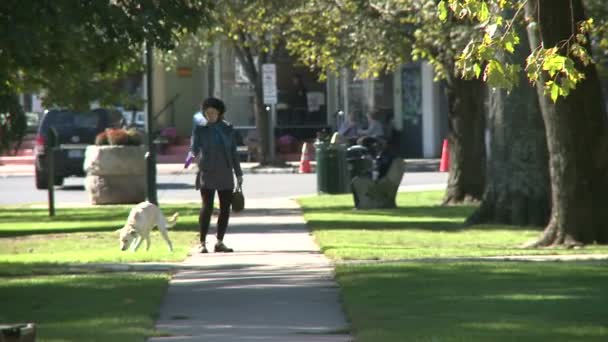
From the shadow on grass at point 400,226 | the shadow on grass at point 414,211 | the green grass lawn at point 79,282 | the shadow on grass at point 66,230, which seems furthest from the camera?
the shadow on grass at point 414,211

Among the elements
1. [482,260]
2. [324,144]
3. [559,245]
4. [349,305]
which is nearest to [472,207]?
[324,144]

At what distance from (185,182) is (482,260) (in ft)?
67.0

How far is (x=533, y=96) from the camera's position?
1989 centimetres

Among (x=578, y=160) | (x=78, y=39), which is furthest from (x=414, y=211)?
(x=78, y=39)

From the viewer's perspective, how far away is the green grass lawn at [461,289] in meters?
9.85

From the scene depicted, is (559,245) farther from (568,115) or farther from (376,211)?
(376,211)

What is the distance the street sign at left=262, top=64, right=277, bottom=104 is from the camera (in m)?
38.1

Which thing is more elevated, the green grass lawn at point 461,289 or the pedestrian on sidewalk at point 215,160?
the pedestrian on sidewalk at point 215,160

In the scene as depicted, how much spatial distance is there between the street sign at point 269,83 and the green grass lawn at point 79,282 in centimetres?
1583

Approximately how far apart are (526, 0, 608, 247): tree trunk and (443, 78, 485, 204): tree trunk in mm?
8984

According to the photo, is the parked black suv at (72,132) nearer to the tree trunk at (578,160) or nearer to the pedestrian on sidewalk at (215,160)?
the pedestrian on sidewalk at (215,160)

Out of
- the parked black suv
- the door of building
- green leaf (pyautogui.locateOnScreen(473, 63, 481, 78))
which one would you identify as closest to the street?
the parked black suv

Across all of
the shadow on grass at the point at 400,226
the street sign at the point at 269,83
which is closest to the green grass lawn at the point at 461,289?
the shadow on grass at the point at 400,226

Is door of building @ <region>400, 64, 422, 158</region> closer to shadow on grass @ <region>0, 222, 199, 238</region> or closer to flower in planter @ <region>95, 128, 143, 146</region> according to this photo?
flower in planter @ <region>95, 128, 143, 146</region>
